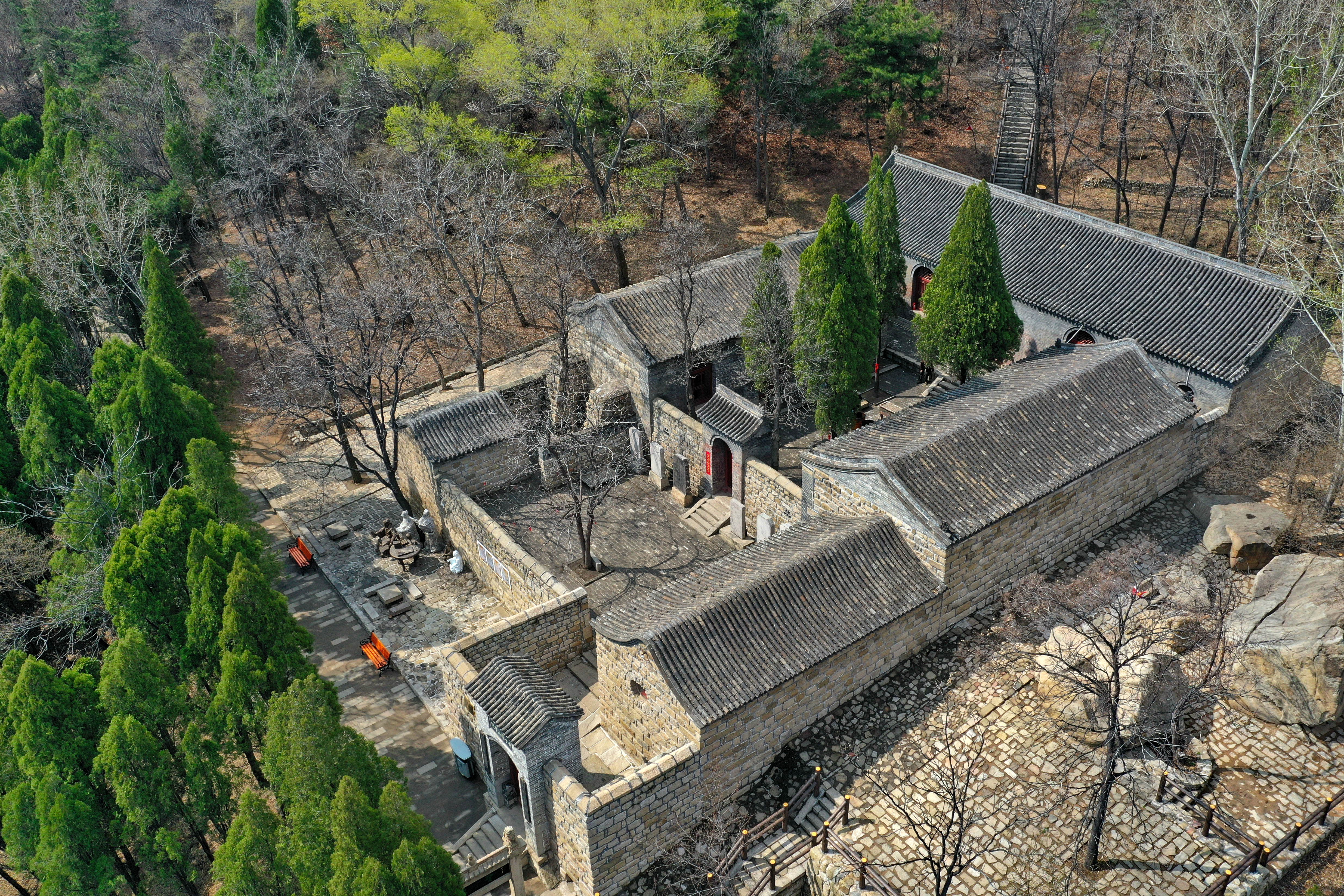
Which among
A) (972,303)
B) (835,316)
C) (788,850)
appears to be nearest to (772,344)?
(835,316)

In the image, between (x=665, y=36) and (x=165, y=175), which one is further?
(x=165, y=175)

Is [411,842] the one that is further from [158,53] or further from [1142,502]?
[158,53]

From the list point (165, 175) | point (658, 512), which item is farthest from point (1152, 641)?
point (165, 175)

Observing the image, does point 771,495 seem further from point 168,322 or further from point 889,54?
point 889,54

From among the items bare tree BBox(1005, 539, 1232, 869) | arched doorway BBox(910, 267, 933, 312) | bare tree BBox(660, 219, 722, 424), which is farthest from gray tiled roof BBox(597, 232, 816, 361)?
bare tree BBox(1005, 539, 1232, 869)

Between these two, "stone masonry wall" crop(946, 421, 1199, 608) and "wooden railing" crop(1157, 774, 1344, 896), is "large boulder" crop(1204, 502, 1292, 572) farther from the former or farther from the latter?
"wooden railing" crop(1157, 774, 1344, 896)
